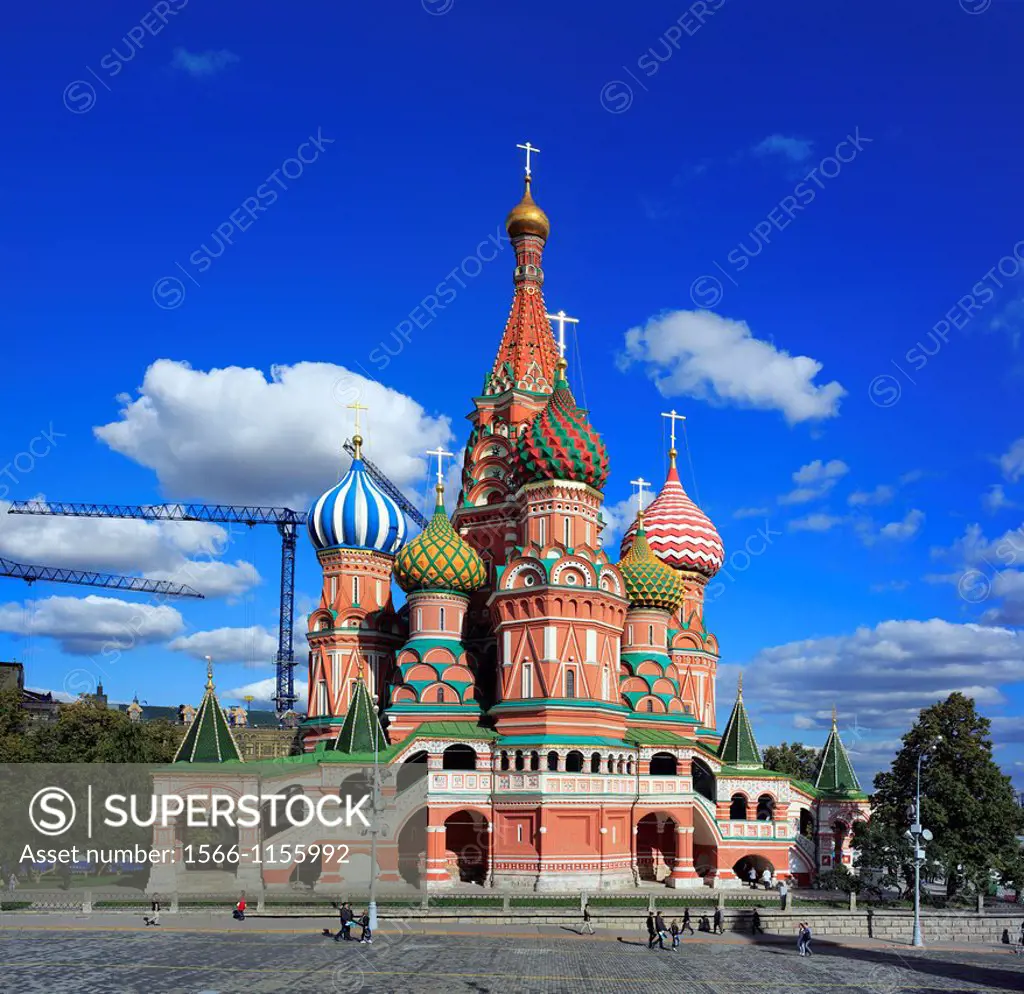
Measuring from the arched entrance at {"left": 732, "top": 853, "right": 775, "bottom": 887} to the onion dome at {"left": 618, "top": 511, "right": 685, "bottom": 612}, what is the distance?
11.7 metres

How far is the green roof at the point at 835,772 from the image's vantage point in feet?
172

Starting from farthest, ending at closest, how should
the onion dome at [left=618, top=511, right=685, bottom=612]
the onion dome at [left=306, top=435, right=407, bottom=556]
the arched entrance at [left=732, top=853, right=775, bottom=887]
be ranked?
the onion dome at [left=306, top=435, right=407, bottom=556], the onion dome at [left=618, top=511, right=685, bottom=612], the arched entrance at [left=732, top=853, right=775, bottom=887]

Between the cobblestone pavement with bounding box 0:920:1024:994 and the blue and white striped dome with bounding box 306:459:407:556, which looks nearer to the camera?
the cobblestone pavement with bounding box 0:920:1024:994

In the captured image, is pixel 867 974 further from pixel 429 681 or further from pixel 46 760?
pixel 46 760

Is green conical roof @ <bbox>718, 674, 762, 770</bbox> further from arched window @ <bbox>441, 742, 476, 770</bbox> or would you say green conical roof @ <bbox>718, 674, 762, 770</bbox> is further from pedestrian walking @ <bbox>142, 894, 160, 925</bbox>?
pedestrian walking @ <bbox>142, 894, 160, 925</bbox>

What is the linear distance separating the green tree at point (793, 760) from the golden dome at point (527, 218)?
135 feet

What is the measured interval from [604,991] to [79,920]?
60.2 feet

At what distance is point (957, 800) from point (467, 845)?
776 inches

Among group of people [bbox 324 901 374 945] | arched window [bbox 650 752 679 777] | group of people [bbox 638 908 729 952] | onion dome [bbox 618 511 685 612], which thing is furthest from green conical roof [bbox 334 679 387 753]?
onion dome [bbox 618 511 685 612]

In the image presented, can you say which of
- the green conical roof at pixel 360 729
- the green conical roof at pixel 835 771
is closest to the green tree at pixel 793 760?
the green conical roof at pixel 835 771

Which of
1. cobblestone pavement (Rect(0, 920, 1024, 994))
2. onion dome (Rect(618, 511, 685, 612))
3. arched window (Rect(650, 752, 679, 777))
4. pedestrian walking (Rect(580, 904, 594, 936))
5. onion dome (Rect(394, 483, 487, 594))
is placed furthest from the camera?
onion dome (Rect(618, 511, 685, 612))

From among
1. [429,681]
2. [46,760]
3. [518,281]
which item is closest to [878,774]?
[429,681]

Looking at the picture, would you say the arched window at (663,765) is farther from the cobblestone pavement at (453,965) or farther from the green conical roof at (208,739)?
the green conical roof at (208,739)

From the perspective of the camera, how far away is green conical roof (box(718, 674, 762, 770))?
157ft
